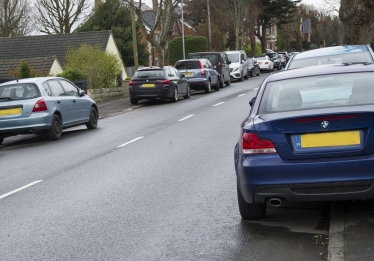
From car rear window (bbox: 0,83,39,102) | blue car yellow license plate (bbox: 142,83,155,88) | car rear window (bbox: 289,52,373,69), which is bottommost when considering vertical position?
blue car yellow license plate (bbox: 142,83,155,88)

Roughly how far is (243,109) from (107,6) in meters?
41.5

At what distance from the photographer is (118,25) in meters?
62.8

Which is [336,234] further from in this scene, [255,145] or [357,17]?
[357,17]

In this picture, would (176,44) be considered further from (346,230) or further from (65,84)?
(346,230)

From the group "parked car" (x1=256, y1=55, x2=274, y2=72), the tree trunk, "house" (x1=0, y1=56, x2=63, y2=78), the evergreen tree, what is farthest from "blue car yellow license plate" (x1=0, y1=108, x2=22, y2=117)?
"parked car" (x1=256, y1=55, x2=274, y2=72)

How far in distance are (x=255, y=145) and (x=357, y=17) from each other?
36527 mm

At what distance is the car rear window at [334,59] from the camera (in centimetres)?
1266

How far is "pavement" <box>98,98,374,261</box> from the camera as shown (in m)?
5.84

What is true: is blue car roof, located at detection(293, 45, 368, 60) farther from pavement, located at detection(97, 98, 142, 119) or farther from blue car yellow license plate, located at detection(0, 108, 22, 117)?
pavement, located at detection(97, 98, 142, 119)

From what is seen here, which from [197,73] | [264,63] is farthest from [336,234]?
[264,63]

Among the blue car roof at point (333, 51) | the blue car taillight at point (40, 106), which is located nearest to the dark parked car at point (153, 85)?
the blue car taillight at point (40, 106)

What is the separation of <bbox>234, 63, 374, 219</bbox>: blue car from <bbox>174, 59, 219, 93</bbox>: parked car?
28.1m

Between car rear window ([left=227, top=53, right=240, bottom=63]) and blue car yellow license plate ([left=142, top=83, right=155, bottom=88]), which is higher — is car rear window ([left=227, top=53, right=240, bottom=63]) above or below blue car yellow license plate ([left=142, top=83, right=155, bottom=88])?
below

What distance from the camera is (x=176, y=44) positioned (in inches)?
2520
